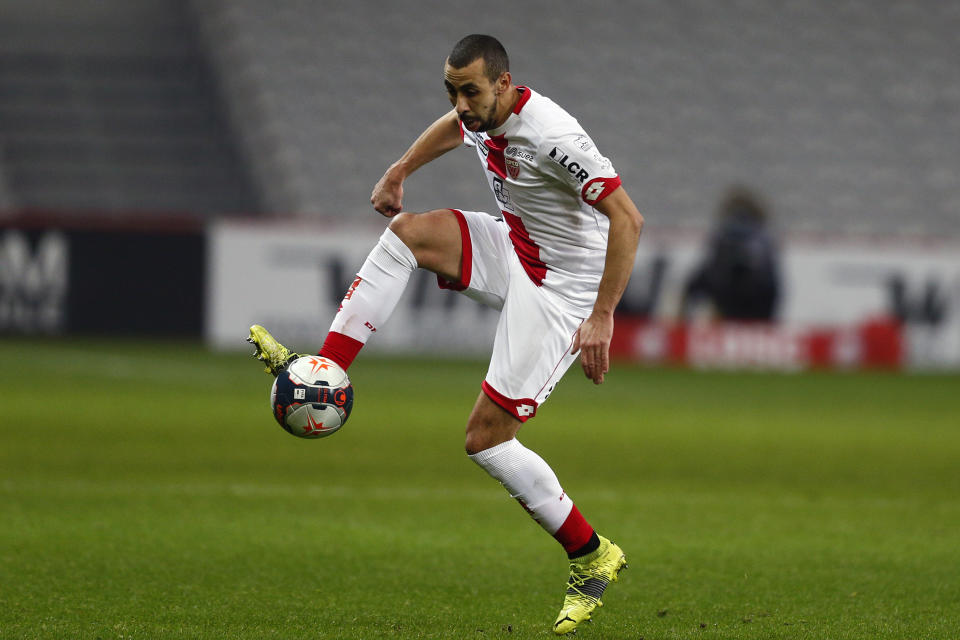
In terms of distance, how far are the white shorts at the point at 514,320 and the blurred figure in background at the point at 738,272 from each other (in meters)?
13.1

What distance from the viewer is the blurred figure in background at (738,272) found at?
17953mm

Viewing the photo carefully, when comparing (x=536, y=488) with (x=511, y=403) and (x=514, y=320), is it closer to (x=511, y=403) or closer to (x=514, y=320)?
(x=511, y=403)

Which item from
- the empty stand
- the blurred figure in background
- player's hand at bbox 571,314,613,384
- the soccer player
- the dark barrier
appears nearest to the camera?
player's hand at bbox 571,314,613,384

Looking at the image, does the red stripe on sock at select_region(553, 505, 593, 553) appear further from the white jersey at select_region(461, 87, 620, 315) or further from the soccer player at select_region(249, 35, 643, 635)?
the white jersey at select_region(461, 87, 620, 315)

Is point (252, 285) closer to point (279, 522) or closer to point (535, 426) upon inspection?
point (535, 426)

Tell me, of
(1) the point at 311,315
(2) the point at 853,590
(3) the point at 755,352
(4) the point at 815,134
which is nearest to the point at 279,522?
(2) the point at 853,590

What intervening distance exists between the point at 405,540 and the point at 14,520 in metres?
1.83

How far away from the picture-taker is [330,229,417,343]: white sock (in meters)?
4.91

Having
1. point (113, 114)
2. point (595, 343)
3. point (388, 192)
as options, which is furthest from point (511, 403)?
point (113, 114)

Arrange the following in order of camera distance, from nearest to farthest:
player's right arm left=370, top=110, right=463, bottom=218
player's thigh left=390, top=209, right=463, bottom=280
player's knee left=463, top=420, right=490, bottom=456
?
player's knee left=463, top=420, right=490, bottom=456
player's thigh left=390, top=209, right=463, bottom=280
player's right arm left=370, top=110, right=463, bottom=218

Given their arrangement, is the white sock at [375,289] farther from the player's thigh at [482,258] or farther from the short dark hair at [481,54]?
the short dark hair at [481,54]

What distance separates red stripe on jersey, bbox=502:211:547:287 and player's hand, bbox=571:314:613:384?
0.53 metres

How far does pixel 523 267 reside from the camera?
5086 mm

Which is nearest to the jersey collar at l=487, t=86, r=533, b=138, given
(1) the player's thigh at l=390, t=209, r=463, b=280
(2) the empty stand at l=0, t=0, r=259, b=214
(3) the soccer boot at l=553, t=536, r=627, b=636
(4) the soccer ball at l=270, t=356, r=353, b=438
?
(1) the player's thigh at l=390, t=209, r=463, b=280
